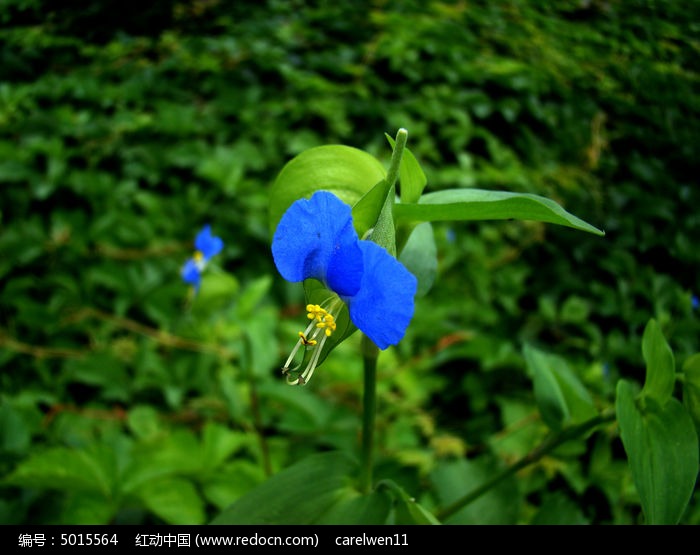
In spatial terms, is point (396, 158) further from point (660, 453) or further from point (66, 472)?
point (66, 472)

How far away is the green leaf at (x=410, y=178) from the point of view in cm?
66

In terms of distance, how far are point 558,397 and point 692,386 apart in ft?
0.68

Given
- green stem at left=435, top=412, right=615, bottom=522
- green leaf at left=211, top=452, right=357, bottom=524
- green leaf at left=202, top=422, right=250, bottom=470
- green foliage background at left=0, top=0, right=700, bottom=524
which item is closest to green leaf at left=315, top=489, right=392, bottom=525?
green leaf at left=211, top=452, right=357, bottom=524

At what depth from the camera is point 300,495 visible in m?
0.82

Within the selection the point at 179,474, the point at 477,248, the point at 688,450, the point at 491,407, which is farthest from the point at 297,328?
the point at 688,450

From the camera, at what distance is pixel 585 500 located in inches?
51.0

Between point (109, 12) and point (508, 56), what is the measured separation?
2085 mm

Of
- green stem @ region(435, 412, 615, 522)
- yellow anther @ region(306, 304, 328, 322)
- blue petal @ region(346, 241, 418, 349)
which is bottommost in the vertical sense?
green stem @ region(435, 412, 615, 522)

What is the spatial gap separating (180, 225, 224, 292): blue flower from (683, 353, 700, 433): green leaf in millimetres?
1040

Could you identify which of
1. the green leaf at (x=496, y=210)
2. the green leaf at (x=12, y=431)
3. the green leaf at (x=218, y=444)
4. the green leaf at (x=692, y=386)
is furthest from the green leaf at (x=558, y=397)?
the green leaf at (x=12, y=431)

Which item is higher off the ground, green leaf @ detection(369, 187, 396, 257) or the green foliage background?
green leaf @ detection(369, 187, 396, 257)

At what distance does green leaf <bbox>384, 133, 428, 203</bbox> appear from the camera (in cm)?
66

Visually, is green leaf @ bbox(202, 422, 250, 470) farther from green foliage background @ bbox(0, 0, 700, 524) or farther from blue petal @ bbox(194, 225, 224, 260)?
blue petal @ bbox(194, 225, 224, 260)

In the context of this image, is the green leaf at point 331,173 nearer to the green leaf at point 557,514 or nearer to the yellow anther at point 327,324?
the yellow anther at point 327,324
